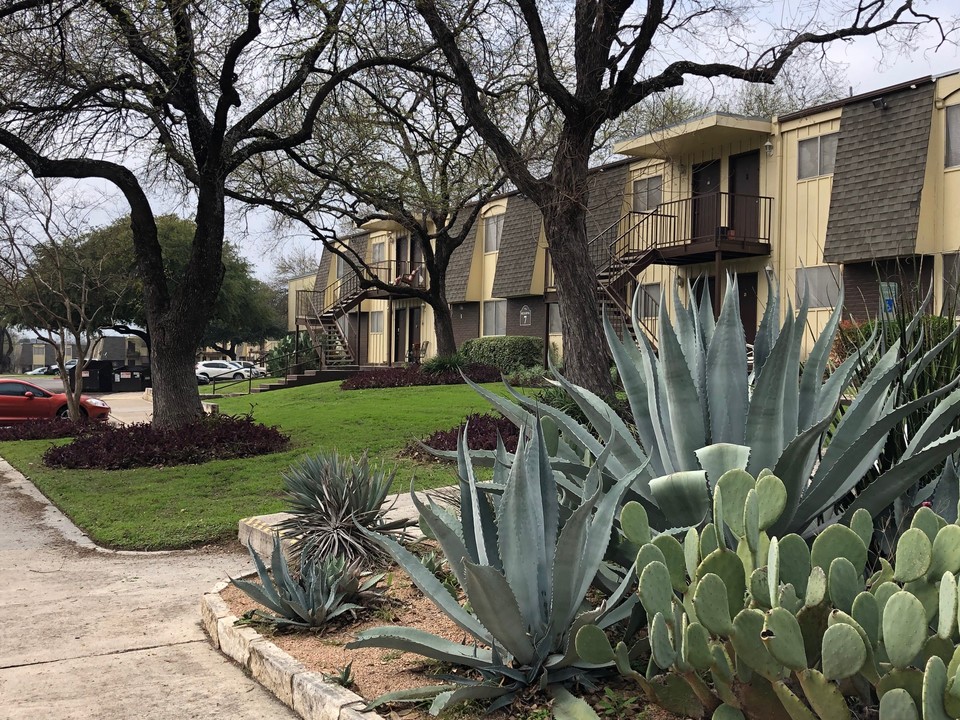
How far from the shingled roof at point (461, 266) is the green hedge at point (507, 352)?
471cm

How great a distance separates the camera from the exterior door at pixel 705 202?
75.2 ft

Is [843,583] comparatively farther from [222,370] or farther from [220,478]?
[222,370]

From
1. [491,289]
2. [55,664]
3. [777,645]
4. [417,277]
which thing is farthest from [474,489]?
[417,277]

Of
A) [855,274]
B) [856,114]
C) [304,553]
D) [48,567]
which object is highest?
[856,114]

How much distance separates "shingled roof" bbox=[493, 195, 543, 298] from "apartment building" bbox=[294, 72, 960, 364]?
6 centimetres

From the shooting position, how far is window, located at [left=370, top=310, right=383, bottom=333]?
42.0 meters

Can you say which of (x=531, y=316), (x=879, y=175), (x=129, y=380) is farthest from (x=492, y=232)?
(x=129, y=380)

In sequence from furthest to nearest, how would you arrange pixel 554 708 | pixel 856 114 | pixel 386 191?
pixel 386 191, pixel 856 114, pixel 554 708

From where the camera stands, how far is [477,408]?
17.4 m

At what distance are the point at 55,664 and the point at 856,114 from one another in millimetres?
19858

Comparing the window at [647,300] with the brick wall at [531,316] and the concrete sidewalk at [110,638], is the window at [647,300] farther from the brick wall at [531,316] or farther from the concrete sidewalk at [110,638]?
the concrete sidewalk at [110,638]

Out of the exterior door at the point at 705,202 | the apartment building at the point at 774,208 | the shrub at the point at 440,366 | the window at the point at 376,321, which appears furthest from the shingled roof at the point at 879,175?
the window at the point at 376,321

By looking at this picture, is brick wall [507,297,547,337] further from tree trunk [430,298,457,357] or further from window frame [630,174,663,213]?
window frame [630,174,663,213]

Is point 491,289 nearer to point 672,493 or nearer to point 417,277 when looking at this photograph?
point 417,277
